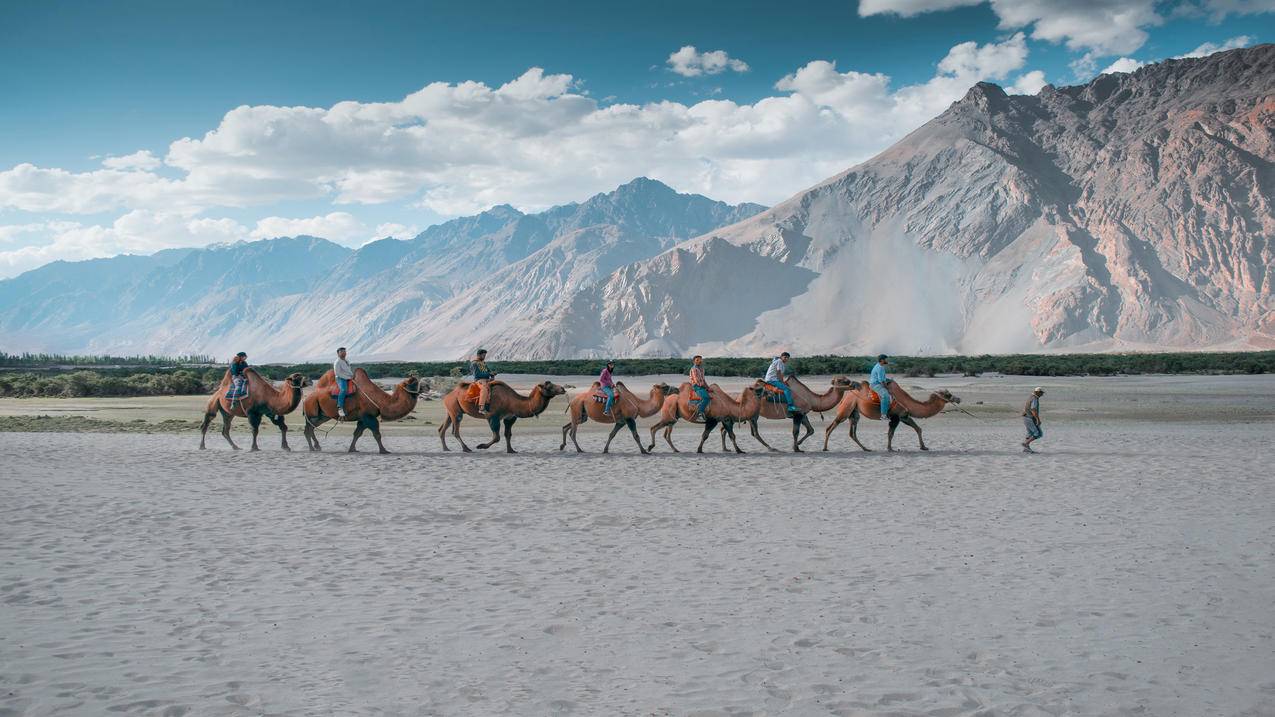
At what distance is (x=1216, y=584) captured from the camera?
8445mm

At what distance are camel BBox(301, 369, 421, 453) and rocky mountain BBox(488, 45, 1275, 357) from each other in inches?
3949

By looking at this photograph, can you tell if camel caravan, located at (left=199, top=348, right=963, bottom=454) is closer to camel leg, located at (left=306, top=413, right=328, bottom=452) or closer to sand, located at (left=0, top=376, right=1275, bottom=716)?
camel leg, located at (left=306, top=413, right=328, bottom=452)

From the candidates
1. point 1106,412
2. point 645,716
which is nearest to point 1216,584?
point 645,716

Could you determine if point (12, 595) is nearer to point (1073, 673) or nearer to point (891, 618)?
point (891, 618)

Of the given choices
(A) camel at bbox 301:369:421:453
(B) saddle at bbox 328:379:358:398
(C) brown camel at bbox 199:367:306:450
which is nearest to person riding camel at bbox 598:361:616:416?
(A) camel at bbox 301:369:421:453

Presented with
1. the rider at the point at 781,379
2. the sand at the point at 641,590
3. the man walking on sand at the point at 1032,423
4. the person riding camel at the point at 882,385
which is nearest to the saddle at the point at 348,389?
the sand at the point at 641,590

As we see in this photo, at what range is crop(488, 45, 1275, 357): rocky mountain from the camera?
113 m

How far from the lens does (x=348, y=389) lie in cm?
1834

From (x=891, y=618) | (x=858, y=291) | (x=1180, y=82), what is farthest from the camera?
(x=1180, y=82)

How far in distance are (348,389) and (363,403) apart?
0.37 meters

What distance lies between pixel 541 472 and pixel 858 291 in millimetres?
120098

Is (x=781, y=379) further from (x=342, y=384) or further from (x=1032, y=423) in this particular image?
(x=342, y=384)

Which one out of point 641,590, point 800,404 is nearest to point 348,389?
point 800,404

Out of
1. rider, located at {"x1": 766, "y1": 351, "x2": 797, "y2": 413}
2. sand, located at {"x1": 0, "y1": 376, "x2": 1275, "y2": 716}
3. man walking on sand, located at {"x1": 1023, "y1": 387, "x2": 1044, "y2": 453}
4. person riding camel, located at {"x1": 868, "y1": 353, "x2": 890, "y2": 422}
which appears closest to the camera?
sand, located at {"x1": 0, "y1": 376, "x2": 1275, "y2": 716}
